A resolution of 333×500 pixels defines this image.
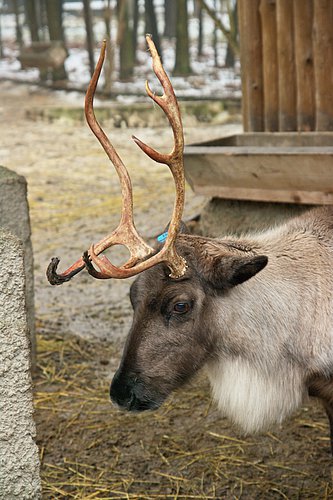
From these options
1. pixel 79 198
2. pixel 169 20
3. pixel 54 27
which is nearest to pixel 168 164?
pixel 79 198

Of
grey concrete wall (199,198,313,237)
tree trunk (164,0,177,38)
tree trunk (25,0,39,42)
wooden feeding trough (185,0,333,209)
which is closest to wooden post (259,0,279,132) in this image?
wooden feeding trough (185,0,333,209)

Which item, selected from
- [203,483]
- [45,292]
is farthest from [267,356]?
[45,292]

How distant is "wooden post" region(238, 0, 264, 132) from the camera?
6.62 metres

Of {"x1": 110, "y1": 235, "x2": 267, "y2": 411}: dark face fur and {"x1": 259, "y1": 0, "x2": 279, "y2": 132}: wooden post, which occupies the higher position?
{"x1": 259, "y1": 0, "x2": 279, "y2": 132}: wooden post

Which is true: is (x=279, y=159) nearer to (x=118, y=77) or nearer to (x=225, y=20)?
(x=118, y=77)

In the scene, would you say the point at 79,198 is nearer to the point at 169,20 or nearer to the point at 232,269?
the point at 232,269

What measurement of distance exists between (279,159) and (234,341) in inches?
90.1

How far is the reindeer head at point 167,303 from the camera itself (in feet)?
11.2

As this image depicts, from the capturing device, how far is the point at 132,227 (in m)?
3.42

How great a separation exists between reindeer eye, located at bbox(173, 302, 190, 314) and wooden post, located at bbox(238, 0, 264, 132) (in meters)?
3.59

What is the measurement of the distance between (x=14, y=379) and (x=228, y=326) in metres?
0.93

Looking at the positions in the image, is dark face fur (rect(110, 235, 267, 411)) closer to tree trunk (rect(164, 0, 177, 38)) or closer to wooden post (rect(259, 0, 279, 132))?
wooden post (rect(259, 0, 279, 132))

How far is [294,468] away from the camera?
4305 mm

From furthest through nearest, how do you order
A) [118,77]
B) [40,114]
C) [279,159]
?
[118,77] → [40,114] → [279,159]
